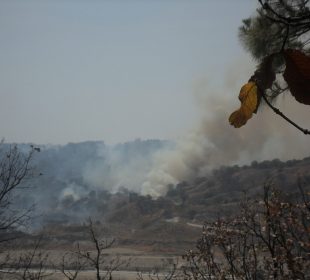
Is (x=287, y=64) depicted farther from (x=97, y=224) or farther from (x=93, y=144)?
(x=93, y=144)

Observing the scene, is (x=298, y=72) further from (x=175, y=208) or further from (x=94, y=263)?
(x=175, y=208)

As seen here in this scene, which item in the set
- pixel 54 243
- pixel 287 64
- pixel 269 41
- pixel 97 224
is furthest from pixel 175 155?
pixel 287 64

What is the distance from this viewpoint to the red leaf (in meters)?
0.65

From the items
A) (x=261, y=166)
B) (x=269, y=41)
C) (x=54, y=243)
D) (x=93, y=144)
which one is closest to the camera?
(x=269, y=41)

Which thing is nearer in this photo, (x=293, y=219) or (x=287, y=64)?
(x=287, y=64)

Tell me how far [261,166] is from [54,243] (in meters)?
28.1

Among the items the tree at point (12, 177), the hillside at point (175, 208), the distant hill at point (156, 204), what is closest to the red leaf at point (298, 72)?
the tree at point (12, 177)

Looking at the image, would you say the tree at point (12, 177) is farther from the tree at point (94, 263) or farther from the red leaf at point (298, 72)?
the red leaf at point (298, 72)

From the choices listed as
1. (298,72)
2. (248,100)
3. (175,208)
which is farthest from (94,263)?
(175,208)

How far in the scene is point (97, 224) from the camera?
126 feet

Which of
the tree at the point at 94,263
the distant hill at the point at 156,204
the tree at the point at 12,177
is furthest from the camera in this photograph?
the distant hill at the point at 156,204

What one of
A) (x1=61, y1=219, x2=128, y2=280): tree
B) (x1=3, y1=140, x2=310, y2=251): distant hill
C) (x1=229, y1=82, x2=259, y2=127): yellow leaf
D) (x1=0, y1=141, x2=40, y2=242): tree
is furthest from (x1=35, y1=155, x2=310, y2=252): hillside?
(x1=229, y1=82, x2=259, y2=127): yellow leaf

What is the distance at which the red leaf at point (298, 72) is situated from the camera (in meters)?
0.65

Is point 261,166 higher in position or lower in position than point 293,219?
higher
